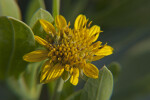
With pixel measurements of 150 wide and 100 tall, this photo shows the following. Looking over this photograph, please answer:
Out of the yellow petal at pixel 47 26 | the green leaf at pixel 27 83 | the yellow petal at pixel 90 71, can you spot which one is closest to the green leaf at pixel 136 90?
the green leaf at pixel 27 83

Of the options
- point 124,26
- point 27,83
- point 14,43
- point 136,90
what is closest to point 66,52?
point 14,43

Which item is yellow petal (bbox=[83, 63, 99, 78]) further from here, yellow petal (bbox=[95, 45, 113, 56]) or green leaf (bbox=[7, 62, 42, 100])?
green leaf (bbox=[7, 62, 42, 100])

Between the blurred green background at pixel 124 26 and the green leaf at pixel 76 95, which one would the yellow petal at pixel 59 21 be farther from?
the blurred green background at pixel 124 26

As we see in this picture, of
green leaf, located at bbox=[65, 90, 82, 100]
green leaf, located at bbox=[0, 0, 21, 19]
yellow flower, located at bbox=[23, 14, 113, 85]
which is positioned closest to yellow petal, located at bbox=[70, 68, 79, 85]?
yellow flower, located at bbox=[23, 14, 113, 85]

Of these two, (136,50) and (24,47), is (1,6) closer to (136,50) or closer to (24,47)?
(24,47)

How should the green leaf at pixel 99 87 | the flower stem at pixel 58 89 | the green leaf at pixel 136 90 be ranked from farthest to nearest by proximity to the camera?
1. the green leaf at pixel 136 90
2. the flower stem at pixel 58 89
3. the green leaf at pixel 99 87

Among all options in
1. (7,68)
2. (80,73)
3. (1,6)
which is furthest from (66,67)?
(1,6)
